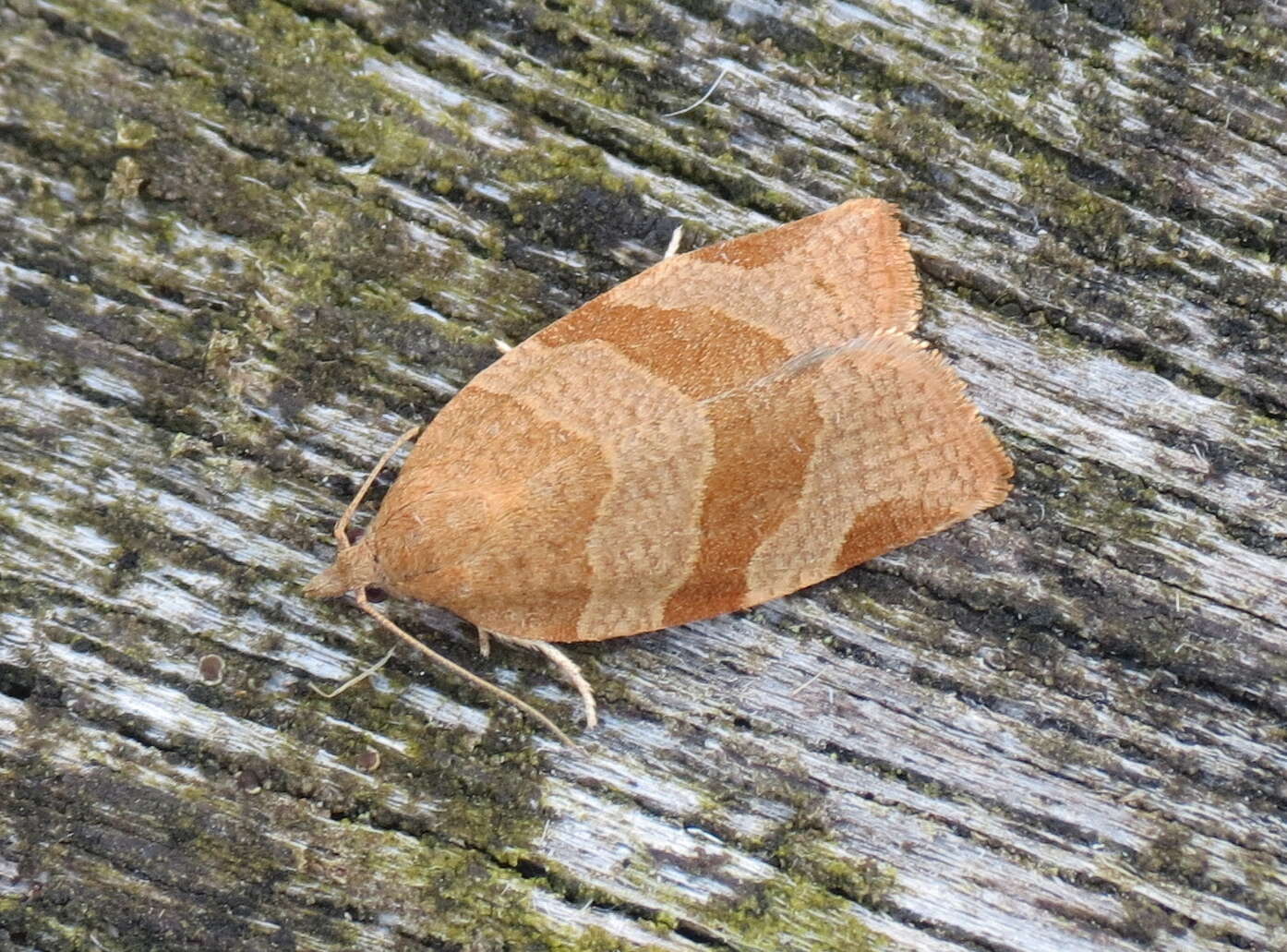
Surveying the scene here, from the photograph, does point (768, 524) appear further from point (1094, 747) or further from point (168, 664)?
point (168, 664)

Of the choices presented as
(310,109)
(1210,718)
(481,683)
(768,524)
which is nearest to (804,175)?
(768,524)

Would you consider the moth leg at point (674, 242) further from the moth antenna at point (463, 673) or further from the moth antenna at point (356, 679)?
the moth antenna at point (356, 679)

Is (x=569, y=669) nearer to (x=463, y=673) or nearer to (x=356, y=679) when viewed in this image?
(x=463, y=673)

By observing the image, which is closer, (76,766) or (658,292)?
(76,766)

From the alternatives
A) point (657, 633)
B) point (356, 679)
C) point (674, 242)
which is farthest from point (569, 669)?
point (674, 242)

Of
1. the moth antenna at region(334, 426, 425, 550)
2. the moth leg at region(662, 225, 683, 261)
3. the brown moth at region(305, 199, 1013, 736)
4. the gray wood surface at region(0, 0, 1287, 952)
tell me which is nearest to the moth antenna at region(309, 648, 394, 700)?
the gray wood surface at region(0, 0, 1287, 952)

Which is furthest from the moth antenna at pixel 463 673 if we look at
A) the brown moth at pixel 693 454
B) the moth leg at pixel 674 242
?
the moth leg at pixel 674 242

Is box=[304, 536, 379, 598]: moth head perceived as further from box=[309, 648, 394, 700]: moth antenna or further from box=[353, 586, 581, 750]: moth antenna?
box=[309, 648, 394, 700]: moth antenna
